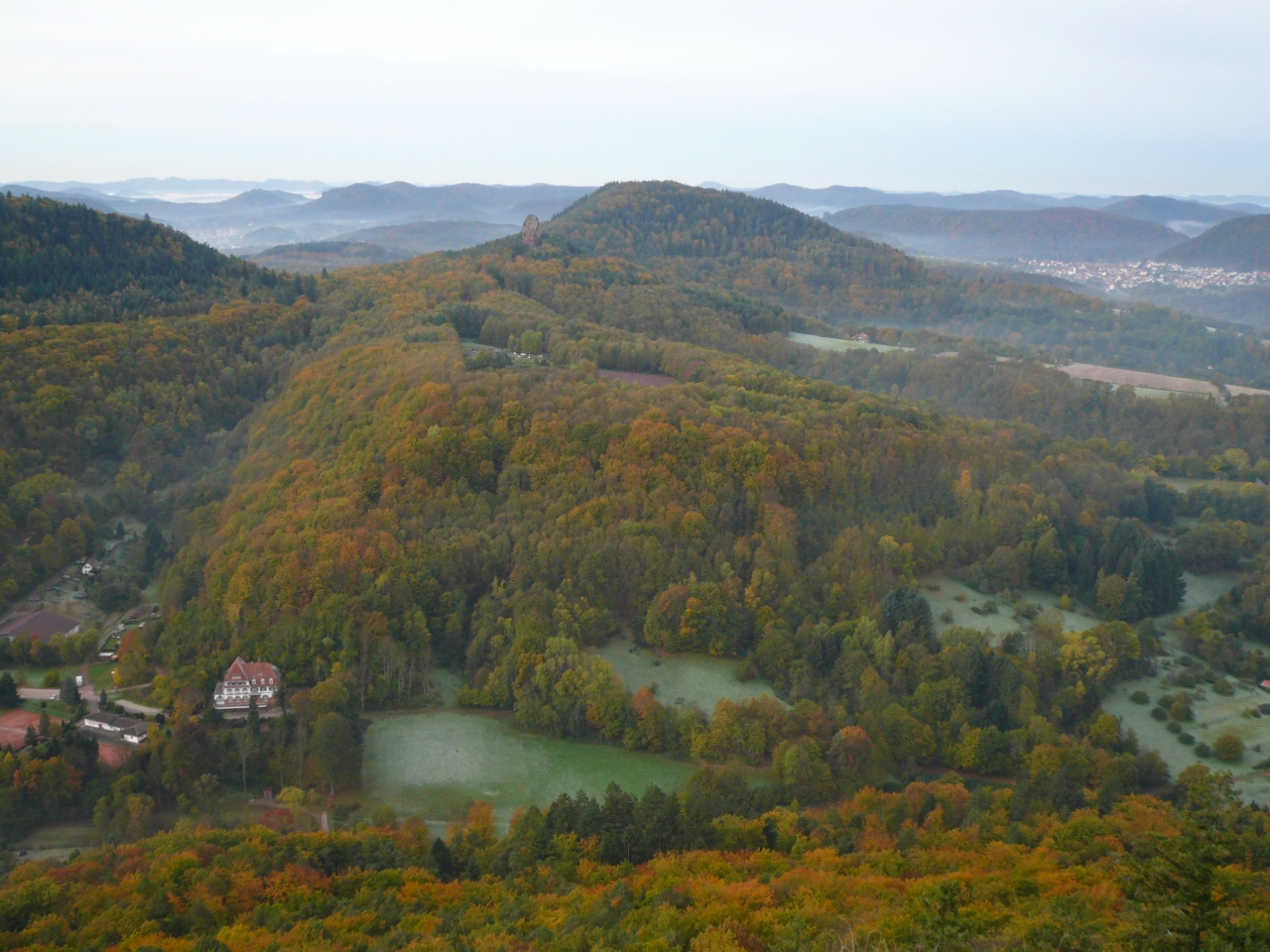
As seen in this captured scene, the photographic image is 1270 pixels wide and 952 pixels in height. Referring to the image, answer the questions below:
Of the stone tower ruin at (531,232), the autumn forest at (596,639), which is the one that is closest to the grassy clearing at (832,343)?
the stone tower ruin at (531,232)

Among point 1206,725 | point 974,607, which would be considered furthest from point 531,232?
point 1206,725

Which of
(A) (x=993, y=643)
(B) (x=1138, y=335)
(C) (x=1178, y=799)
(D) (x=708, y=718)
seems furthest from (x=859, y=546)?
(B) (x=1138, y=335)

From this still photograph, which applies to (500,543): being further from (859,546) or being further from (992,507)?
(992,507)

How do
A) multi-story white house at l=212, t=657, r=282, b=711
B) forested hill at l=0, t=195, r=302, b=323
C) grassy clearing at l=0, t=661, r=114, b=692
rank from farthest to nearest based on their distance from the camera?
forested hill at l=0, t=195, r=302, b=323 → grassy clearing at l=0, t=661, r=114, b=692 → multi-story white house at l=212, t=657, r=282, b=711

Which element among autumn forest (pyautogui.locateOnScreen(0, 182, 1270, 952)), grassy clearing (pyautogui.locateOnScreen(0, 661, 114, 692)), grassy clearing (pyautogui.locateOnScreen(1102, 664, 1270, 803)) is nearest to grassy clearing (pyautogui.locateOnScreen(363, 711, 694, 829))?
autumn forest (pyautogui.locateOnScreen(0, 182, 1270, 952))

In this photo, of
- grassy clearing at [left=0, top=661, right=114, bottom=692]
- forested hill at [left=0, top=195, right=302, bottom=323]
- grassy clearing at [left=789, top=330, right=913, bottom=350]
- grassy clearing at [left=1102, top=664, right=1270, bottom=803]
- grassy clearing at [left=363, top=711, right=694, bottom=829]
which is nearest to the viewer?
grassy clearing at [left=363, top=711, right=694, bottom=829]

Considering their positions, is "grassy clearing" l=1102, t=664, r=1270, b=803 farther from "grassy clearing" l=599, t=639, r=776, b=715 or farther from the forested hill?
the forested hill

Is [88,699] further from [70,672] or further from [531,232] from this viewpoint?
[531,232]
